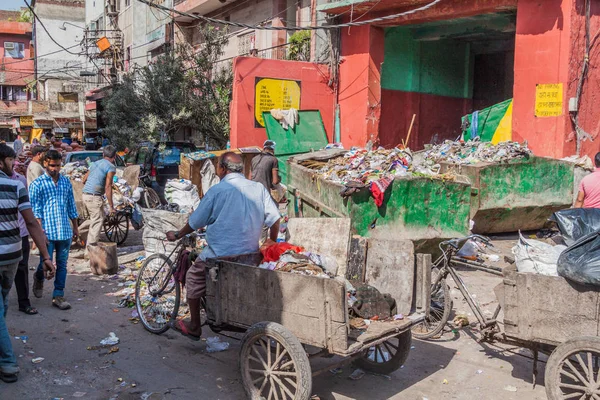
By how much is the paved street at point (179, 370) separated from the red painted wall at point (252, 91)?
8.90 m

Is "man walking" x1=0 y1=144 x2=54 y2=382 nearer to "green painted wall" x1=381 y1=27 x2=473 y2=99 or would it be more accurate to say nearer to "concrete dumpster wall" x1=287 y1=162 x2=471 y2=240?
"concrete dumpster wall" x1=287 y1=162 x2=471 y2=240

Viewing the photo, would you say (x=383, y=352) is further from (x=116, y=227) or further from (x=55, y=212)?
(x=116, y=227)

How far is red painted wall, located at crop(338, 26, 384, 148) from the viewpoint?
47.4 ft

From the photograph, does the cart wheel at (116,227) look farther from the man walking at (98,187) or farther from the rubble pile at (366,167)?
the rubble pile at (366,167)

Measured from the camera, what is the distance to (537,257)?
172 inches

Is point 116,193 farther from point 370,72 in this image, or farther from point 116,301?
point 370,72

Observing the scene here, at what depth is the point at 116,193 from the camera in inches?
426

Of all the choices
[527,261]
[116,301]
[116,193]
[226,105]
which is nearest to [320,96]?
[226,105]

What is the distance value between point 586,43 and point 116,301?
9.17 metres

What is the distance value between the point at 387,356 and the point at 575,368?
5.39 ft

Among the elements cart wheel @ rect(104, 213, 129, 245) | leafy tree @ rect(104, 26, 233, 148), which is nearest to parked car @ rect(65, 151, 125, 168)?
leafy tree @ rect(104, 26, 233, 148)

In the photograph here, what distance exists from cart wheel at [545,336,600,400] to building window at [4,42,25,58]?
54.7 meters

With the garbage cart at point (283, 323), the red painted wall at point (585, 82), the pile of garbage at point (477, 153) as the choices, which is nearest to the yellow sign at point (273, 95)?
the pile of garbage at point (477, 153)

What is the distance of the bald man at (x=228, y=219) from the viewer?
4.83 m
